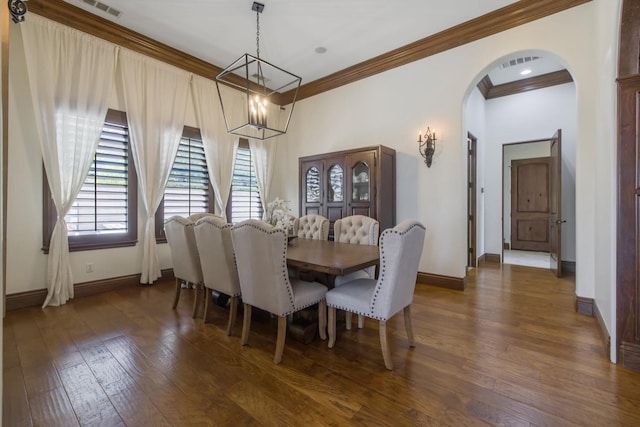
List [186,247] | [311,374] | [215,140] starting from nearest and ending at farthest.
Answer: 1. [311,374]
2. [186,247]
3. [215,140]

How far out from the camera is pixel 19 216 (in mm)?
3086

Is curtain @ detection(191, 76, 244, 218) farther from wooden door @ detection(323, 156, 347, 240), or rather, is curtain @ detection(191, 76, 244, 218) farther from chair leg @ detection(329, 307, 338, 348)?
chair leg @ detection(329, 307, 338, 348)

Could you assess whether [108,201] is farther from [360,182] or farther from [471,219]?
[471,219]

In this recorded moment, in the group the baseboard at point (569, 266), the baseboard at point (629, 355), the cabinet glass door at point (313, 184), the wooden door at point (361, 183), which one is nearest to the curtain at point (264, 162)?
the cabinet glass door at point (313, 184)

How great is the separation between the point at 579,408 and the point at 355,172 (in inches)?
129

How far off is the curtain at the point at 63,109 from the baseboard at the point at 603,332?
5186mm

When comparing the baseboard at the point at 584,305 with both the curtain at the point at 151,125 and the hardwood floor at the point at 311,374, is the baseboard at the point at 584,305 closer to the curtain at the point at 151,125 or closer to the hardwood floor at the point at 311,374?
the hardwood floor at the point at 311,374

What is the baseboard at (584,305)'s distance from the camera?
2.90m

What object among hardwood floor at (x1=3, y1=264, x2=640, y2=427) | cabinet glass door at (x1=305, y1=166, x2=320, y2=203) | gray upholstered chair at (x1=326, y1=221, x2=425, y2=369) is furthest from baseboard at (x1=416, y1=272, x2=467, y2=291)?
cabinet glass door at (x1=305, y1=166, x2=320, y2=203)

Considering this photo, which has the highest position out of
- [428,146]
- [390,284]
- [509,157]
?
[509,157]

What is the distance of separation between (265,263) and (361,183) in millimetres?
2481

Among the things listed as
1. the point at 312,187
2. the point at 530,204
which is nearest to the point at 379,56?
the point at 312,187

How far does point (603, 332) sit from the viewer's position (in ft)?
7.77

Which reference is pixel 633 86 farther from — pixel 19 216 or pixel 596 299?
pixel 19 216
